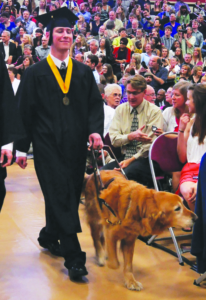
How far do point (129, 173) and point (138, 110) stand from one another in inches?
29.3

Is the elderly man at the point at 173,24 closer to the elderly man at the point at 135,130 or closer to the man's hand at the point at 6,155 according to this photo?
the elderly man at the point at 135,130

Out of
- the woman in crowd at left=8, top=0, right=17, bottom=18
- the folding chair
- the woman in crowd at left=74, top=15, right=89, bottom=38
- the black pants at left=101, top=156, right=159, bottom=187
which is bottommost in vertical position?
the black pants at left=101, top=156, right=159, bottom=187

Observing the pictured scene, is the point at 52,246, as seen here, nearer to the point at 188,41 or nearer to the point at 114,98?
the point at 114,98

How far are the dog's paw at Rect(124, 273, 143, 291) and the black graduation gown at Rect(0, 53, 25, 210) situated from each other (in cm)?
113

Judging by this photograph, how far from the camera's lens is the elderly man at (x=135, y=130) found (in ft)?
15.4

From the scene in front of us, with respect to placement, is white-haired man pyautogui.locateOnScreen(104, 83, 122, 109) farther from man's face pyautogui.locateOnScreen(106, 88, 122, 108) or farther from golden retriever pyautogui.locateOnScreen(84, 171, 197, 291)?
golden retriever pyautogui.locateOnScreen(84, 171, 197, 291)

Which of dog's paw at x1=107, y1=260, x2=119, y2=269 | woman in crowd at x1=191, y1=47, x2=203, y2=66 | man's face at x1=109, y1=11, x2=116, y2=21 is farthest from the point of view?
man's face at x1=109, y1=11, x2=116, y2=21

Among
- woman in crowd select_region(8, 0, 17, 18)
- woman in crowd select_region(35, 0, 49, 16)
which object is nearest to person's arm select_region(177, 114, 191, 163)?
woman in crowd select_region(35, 0, 49, 16)

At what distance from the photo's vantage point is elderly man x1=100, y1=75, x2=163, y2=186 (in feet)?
15.4

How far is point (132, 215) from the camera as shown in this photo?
3270mm

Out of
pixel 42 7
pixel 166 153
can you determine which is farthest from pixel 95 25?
pixel 166 153

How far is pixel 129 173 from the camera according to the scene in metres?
4.66

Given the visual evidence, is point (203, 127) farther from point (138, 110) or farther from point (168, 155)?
point (138, 110)

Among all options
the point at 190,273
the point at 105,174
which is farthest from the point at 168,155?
the point at 190,273
